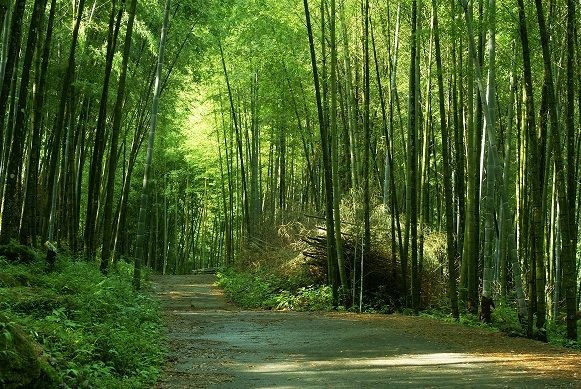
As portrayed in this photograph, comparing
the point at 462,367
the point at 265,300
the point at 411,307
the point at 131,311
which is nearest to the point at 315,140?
the point at 265,300

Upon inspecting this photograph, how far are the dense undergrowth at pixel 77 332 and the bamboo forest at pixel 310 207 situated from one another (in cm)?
2

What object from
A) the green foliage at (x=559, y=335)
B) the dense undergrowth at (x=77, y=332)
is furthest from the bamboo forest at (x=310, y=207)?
the green foliage at (x=559, y=335)

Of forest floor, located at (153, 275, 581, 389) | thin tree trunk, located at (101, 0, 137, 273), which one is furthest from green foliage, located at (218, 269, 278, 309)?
thin tree trunk, located at (101, 0, 137, 273)

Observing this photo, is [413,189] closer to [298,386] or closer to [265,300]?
[265,300]

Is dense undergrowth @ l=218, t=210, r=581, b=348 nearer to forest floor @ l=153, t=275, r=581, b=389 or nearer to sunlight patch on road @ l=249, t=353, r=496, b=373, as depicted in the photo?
forest floor @ l=153, t=275, r=581, b=389

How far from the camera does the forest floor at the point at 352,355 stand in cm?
502

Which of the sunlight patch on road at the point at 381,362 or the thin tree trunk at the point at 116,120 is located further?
the thin tree trunk at the point at 116,120

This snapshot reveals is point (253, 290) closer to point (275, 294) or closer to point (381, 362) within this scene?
point (275, 294)

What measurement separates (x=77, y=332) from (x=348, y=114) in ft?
34.7

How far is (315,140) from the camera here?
58.2ft

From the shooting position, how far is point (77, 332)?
16.3 feet

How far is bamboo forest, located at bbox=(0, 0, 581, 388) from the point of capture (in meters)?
5.70

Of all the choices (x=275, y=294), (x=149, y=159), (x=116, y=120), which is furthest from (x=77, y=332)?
(x=275, y=294)

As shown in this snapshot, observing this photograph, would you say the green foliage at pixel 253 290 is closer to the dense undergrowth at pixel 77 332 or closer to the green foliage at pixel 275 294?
the green foliage at pixel 275 294
